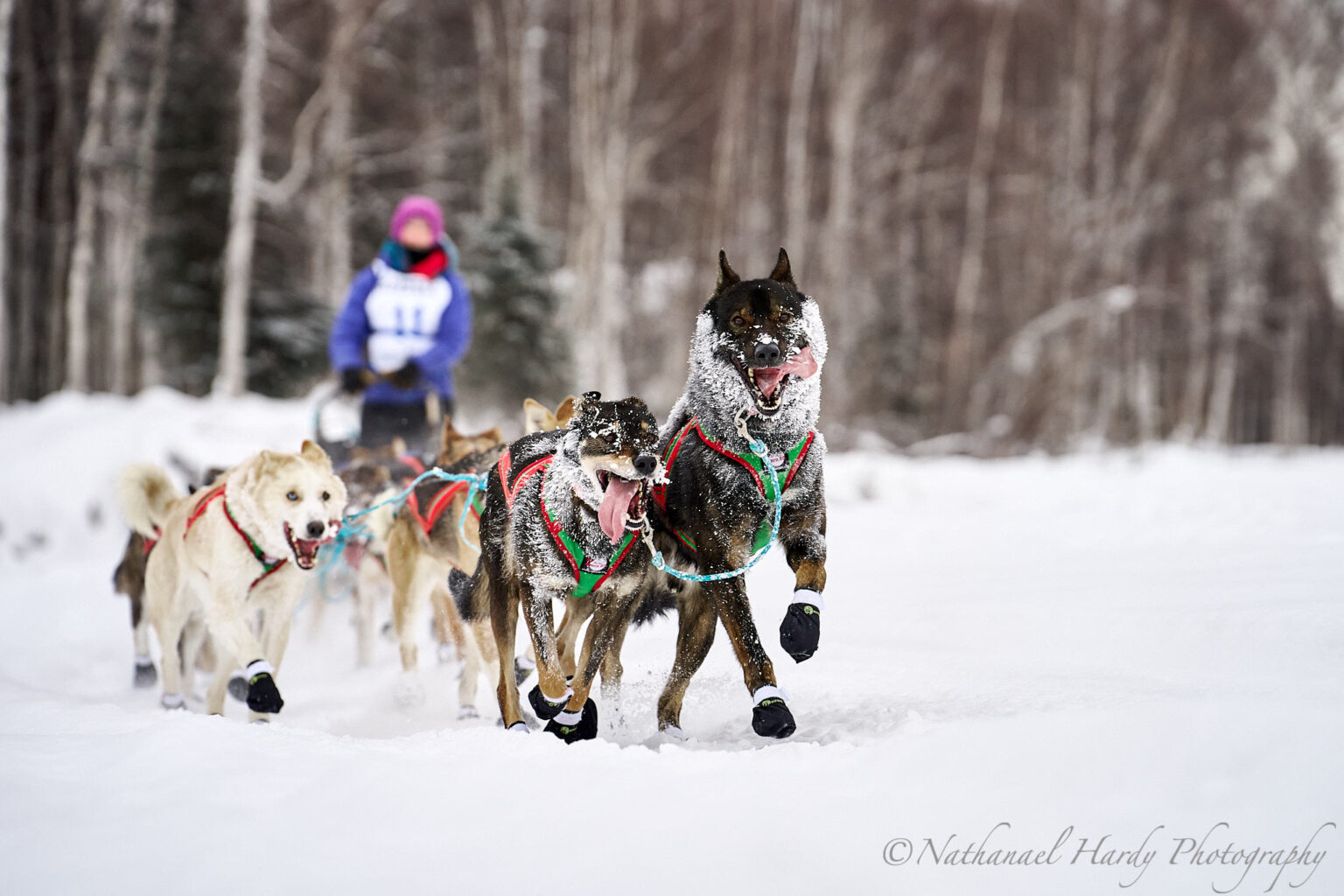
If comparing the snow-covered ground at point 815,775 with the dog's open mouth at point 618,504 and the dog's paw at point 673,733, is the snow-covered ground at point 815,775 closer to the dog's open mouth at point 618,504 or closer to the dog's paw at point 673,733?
the dog's paw at point 673,733

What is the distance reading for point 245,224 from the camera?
1296 cm

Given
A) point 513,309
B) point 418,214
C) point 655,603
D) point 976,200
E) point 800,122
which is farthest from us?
point 976,200

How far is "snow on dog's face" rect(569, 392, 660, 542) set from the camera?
2688 mm

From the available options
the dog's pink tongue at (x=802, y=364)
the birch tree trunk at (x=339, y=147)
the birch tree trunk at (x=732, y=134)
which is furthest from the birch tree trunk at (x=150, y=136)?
the dog's pink tongue at (x=802, y=364)

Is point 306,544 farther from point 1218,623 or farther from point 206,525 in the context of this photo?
point 1218,623

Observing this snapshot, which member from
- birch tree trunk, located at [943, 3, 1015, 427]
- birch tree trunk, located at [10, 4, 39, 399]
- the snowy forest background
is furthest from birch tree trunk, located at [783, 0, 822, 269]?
birch tree trunk, located at [10, 4, 39, 399]

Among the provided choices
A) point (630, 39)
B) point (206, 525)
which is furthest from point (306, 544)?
point (630, 39)

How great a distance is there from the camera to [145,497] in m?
4.33

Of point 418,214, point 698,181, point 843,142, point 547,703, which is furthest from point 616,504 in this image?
point 698,181

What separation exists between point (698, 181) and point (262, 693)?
1779cm

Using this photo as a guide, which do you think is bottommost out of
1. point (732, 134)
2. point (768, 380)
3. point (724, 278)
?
point (768, 380)

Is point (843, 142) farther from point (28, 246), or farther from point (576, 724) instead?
point (28, 246)

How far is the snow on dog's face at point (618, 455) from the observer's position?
8.82 ft

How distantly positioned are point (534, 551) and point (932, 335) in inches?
897
